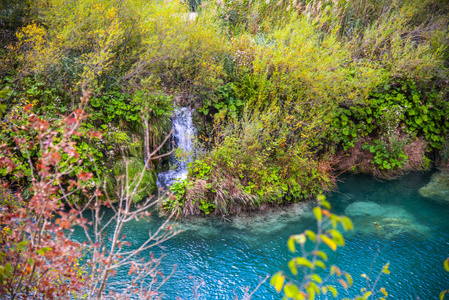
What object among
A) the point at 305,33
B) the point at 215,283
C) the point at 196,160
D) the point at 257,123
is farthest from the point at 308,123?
the point at 215,283

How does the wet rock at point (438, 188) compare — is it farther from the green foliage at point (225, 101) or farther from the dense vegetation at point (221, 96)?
the green foliage at point (225, 101)

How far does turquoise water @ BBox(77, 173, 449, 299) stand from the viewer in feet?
13.5

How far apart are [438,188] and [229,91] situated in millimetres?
5807

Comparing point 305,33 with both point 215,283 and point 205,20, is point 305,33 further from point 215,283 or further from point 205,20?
point 215,283

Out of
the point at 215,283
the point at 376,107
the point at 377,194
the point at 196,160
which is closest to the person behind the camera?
the point at 215,283

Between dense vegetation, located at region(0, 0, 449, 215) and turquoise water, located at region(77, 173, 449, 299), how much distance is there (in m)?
0.60

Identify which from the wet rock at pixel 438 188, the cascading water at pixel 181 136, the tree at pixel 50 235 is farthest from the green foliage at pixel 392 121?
the tree at pixel 50 235

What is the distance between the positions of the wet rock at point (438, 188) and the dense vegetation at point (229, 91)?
0.66m

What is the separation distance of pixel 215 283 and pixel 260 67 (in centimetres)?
472

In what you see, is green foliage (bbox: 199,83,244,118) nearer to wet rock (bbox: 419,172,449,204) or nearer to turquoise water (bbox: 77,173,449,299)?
turquoise water (bbox: 77,173,449,299)

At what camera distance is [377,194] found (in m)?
7.27

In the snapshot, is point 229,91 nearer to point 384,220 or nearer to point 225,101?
point 225,101

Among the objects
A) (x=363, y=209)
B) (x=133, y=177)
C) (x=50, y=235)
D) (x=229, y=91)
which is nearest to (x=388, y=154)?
(x=363, y=209)

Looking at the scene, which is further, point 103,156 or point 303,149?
point 303,149
